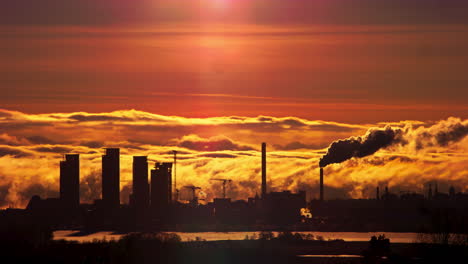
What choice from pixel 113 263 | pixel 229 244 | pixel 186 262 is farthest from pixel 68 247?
pixel 229 244

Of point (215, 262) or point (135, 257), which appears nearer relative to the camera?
point (135, 257)

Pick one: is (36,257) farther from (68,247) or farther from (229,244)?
(229,244)

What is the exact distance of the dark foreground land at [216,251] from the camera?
3994 inches

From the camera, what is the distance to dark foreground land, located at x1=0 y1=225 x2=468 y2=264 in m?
101

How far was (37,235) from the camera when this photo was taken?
148750 millimetres

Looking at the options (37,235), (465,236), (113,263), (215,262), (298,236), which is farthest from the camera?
(298,236)

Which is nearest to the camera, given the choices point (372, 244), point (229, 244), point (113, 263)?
point (372, 244)

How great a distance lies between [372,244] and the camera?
9344 cm

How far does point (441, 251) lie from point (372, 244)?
11.0m

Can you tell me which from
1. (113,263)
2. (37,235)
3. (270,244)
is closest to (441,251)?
(113,263)

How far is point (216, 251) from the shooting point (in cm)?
14688

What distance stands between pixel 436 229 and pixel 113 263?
26.1 metres

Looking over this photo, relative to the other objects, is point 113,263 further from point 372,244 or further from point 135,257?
point 372,244

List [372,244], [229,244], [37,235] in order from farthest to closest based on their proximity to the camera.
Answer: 1. [229,244]
2. [37,235]
3. [372,244]
